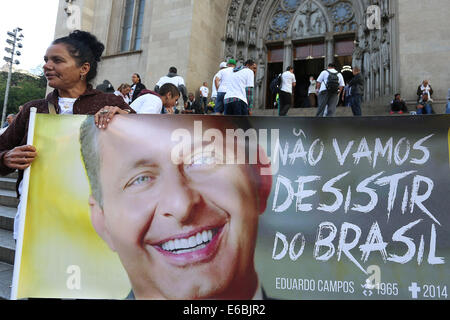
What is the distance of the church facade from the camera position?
1220 centimetres

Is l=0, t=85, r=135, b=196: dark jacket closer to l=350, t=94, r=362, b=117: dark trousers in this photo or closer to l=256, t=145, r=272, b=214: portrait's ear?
l=256, t=145, r=272, b=214: portrait's ear

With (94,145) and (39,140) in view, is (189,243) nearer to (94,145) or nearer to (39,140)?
(94,145)

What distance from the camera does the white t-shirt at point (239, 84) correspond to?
247 inches

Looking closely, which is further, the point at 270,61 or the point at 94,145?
the point at 270,61

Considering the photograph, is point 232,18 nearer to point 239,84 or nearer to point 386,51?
point 386,51

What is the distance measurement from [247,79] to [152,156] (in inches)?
183

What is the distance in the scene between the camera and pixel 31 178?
2193 mm

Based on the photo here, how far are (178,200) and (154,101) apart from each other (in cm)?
242

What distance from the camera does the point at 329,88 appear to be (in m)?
7.59

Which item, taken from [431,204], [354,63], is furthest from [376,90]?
[431,204]

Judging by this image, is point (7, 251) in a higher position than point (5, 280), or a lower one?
higher

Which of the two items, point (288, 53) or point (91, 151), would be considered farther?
point (288, 53)

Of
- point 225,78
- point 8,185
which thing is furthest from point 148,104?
point 8,185

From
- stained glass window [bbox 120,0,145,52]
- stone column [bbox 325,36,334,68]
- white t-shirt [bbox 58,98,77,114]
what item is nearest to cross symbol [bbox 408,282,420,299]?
white t-shirt [bbox 58,98,77,114]
